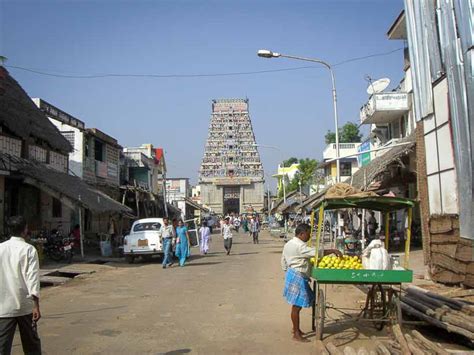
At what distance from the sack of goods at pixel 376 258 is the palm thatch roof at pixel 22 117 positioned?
13.9 m

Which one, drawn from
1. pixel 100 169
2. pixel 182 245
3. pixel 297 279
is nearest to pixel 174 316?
pixel 297 279

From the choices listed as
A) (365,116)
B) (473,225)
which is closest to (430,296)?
(473,225)

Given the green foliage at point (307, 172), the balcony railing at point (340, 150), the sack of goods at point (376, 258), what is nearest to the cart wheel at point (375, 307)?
the sack of goods at point (376, 258)

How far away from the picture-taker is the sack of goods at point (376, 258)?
6715 millimetres

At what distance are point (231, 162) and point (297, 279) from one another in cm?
7733

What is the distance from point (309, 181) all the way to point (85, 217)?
3095 cm

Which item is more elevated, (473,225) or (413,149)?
(413,149)

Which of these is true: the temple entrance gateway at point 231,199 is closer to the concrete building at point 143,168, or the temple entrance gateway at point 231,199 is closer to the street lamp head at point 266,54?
the concrete building at point 143,168

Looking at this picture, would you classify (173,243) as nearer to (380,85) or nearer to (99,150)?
(99,150)

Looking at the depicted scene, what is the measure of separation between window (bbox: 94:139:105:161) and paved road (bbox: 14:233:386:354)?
15317mm

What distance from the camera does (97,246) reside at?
25.2 metres

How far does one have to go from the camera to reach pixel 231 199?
87.5 m

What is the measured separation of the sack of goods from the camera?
671cm

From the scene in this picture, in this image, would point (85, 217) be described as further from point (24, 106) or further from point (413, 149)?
point (413, 149)
